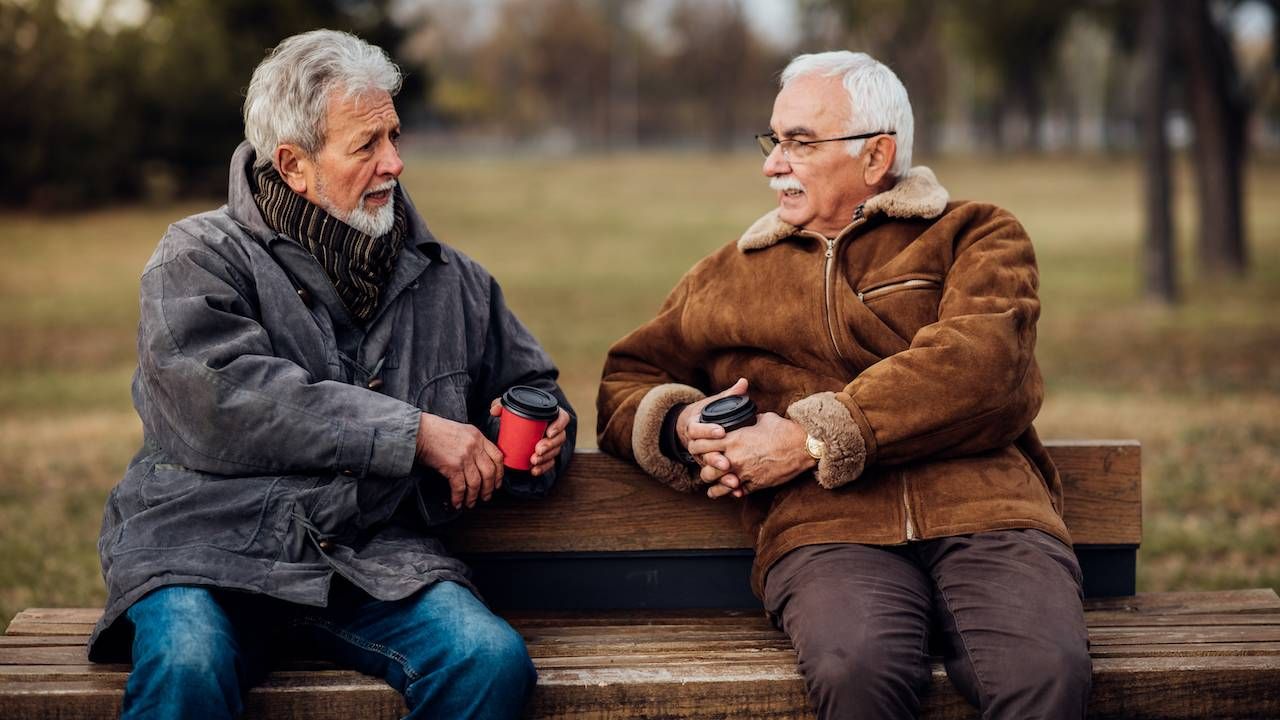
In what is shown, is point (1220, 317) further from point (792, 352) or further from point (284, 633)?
point (284, 633)

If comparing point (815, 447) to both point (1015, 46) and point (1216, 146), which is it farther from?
point (1015, 46)

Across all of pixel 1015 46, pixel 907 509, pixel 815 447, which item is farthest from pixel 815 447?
pixel 1015 46

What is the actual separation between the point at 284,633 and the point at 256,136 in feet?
3.86

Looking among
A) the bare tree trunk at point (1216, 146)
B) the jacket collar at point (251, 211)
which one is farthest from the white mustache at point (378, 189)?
the bare tree trunk at point (1216, 146)

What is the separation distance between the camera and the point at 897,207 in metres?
3.54

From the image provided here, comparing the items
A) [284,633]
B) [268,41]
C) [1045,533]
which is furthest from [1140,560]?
[268,41]

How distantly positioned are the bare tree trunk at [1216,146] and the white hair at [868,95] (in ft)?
48.1

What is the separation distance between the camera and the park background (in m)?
7.80

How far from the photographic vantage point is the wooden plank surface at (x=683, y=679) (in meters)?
2.98

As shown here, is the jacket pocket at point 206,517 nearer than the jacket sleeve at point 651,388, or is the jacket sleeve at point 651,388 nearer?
the jacket pocket at point 206,517

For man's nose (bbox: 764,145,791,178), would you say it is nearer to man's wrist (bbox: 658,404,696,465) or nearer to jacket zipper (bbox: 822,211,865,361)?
jacket zipper (bbox: 822,211,865,361)

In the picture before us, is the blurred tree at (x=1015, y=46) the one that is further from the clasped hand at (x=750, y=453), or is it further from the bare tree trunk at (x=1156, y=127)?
the clasped hand at (x=750, y=453)

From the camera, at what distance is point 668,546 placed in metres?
3.66

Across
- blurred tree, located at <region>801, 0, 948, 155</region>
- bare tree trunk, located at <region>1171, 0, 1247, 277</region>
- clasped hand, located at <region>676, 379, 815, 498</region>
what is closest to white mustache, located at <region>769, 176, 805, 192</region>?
clasped hand, located at <region>676, 379, 815, 498</region>
